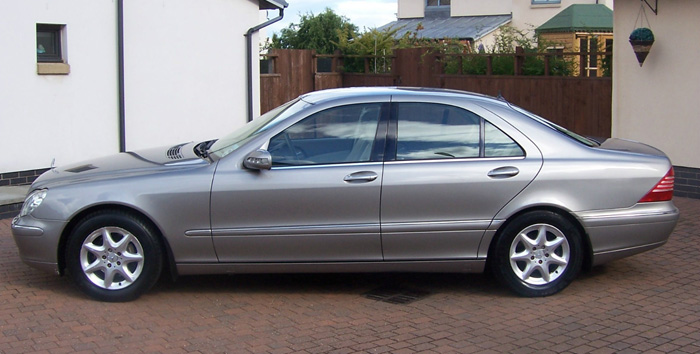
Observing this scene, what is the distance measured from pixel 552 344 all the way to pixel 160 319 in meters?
2.69

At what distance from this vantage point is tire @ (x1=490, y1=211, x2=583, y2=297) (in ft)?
21.4

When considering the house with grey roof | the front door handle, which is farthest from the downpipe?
the house with grey roof

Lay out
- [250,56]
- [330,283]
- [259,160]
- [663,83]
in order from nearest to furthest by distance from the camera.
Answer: [259,160]
[330,283]
[663,83]
[250,56]

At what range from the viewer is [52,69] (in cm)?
1154

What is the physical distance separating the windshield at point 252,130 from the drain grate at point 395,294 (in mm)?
1525

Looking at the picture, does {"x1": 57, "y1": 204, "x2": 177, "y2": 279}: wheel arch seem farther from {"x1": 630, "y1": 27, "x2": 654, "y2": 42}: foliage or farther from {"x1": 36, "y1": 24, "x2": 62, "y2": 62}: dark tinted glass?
{"x1": 630, "y1": 27, "x2": 654, "y2": 42}: foliage

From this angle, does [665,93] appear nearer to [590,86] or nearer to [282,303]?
[590,86]

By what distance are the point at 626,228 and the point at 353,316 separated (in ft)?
7.26

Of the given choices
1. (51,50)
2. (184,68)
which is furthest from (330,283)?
(184,68)

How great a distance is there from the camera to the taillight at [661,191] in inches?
263

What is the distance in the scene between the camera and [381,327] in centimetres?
594

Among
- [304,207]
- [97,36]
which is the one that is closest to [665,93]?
[304,207]

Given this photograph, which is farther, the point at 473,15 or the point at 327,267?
the point at 473,15

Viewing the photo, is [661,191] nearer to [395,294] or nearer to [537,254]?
[537,254]
